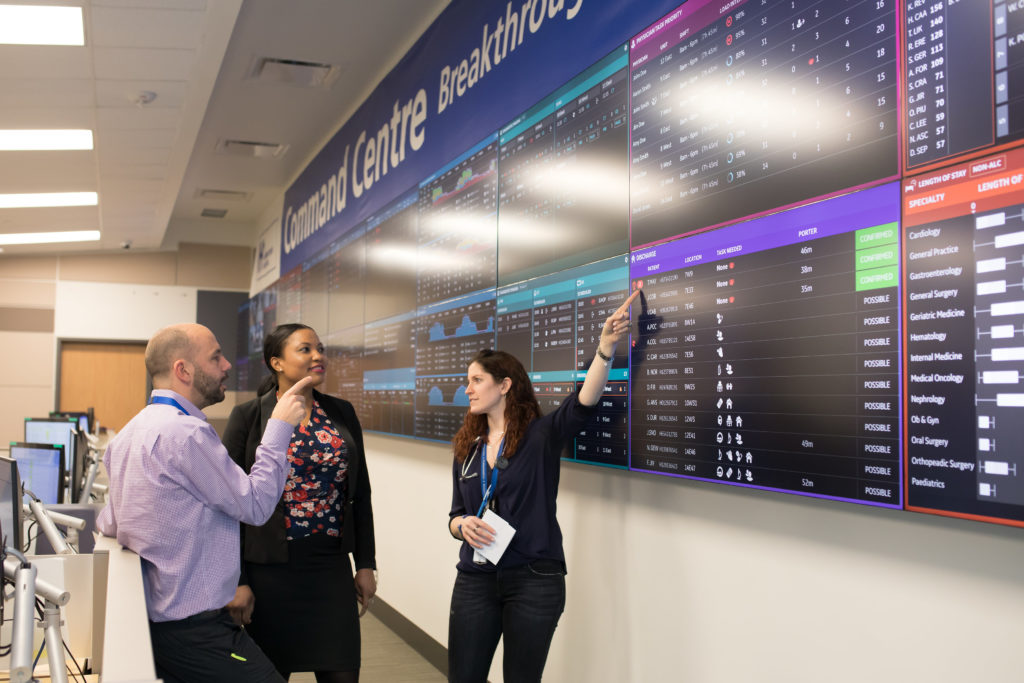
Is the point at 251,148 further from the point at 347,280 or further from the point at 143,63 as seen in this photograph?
the point at 143,63

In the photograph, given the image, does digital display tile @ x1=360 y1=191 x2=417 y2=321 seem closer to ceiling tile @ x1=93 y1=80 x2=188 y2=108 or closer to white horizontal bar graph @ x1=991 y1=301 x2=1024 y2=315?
ceiling tile @ x1=93 y1=80 x2=188 y2=108

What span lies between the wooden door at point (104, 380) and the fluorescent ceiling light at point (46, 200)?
334cm

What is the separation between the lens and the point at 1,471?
1.82 meters

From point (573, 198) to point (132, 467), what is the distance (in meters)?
1.63

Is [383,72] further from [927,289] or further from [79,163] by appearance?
[927,289]

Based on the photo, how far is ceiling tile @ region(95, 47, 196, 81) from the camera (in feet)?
14.5

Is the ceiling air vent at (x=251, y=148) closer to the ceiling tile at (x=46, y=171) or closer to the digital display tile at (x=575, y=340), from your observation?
the ceiling tile at (x=46, y=171)

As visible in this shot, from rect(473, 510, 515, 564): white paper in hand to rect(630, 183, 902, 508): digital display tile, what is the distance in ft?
1.38

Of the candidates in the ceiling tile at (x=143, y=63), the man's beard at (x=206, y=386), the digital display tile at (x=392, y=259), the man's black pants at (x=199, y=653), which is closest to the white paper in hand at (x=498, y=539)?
the man's black pants at (x=199, y=653)

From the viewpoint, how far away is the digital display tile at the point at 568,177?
8.52ft

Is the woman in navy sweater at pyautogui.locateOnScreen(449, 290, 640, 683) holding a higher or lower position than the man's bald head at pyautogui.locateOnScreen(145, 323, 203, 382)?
lower

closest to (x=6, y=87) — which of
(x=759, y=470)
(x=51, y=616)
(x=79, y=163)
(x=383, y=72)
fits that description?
(x=79, y=163)

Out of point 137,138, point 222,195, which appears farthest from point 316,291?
point 222,195

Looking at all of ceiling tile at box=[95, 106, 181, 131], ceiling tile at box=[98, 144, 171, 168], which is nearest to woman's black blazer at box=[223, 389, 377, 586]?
ceiling tile at box=[95, 106, 181, 131]
